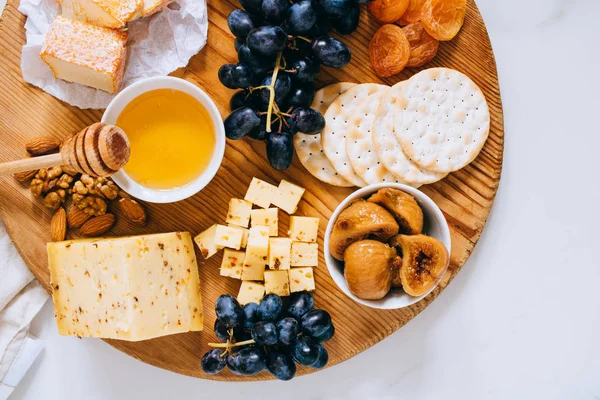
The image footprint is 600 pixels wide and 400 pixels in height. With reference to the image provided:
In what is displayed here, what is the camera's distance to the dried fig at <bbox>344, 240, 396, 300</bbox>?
1.18 metres

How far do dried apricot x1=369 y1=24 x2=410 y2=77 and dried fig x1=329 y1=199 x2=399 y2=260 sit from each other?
40 centimetres

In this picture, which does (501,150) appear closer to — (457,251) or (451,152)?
(451,152)

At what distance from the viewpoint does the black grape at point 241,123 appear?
4.33 ft

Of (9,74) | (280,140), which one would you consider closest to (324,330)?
(280,140)

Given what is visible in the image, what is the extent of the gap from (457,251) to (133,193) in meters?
0.88

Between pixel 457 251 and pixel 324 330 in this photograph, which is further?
pixel 457 251

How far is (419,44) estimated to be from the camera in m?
1.42

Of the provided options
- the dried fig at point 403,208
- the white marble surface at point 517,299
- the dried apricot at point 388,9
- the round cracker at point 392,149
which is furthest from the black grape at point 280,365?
the dried apricot at point 388,9

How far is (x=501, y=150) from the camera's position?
148cm

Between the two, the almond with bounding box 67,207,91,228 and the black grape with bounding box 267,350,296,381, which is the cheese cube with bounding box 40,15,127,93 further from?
the black grape with bounding box 267,350,296,381

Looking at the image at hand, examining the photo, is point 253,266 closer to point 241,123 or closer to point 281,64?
point 241,123

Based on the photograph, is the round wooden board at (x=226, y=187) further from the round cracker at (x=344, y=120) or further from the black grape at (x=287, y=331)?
the black grape at (x=287, y=331)

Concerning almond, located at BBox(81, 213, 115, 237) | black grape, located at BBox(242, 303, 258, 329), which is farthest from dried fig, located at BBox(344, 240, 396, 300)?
almond, located at BBox(81, 213, 115, 237)

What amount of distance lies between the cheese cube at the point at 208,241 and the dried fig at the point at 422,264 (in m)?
0.52
